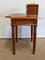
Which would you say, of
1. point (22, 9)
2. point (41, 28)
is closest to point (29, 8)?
point (22, 9)

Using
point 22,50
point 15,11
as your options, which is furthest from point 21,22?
point 15,11

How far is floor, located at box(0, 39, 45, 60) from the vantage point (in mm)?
2523

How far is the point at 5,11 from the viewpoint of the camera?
11.0 feet

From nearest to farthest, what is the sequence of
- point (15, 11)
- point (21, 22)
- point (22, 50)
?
point (21, 22)
point (22, 50)
point (15, 11)

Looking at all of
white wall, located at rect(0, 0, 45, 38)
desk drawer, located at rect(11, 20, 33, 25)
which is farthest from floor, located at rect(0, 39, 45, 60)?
desk drawer, located at rect(11, 20, 33, 25)

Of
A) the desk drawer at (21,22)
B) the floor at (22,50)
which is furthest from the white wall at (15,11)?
the desk drawer at (21,22)

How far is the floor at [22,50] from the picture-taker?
8.28ft

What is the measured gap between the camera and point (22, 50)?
279 cm

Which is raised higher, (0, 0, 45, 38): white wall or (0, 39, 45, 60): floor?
(0, 0, 45, 38): white wall

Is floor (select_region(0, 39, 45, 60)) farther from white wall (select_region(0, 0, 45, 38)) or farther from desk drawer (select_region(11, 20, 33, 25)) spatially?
desk drawer (select_region(11, 20, 33, 25))

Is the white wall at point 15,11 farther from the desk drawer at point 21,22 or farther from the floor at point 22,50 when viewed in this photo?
the desk drawer at point 21,22

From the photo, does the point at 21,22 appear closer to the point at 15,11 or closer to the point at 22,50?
the point at 22,50

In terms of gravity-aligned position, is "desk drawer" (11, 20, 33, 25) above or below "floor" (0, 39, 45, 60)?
above

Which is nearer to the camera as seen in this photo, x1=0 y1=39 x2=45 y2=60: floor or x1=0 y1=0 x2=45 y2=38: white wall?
x1=0 y1=39 x2=45 y2=60: floor
